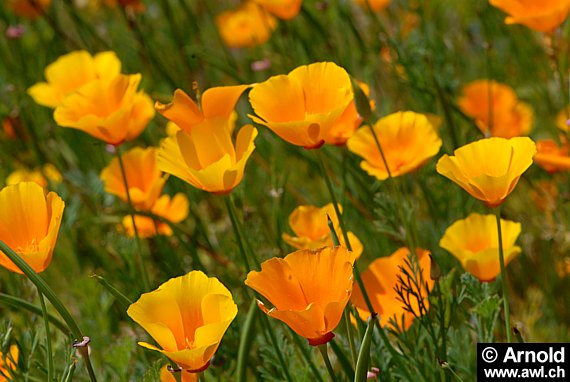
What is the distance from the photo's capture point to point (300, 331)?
880 millimetres

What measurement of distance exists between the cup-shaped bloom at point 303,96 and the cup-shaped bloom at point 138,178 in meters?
0.36

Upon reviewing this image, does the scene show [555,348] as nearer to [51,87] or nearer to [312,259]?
[312,259]

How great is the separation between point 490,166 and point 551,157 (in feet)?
1.05

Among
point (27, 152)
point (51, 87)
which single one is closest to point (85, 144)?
point (27, 152)

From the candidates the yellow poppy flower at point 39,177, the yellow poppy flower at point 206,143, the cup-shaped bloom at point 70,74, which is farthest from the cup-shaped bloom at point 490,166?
the yellow poppy flower at point 39,177

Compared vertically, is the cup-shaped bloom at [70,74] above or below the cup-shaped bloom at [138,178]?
above

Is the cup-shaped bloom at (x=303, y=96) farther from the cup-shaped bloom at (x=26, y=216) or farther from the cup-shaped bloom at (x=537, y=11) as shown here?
the cup-shaped bloom at (x=537, y=11)

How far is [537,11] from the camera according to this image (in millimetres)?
1352

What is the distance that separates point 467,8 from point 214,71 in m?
0.77

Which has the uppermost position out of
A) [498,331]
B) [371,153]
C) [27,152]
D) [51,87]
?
[51,87]

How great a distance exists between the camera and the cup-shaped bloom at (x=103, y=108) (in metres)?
1.24

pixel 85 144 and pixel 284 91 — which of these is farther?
pixel 85 144

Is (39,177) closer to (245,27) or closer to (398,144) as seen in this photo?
(398,144)

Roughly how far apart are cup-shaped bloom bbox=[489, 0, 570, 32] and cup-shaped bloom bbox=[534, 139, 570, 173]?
0.19m
